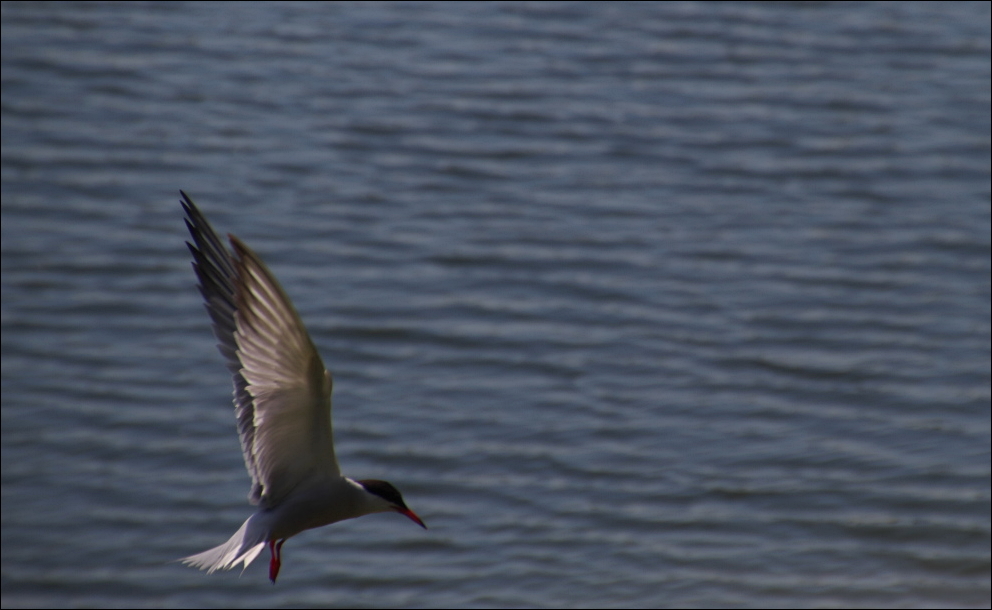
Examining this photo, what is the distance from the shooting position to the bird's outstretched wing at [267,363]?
144 inches

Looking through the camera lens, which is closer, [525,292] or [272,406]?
[272,406]

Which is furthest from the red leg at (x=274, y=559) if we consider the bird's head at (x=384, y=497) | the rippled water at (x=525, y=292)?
the rippled water at (x=525, y=292)

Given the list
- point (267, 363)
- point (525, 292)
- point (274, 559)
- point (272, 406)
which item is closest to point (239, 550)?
point (274, 559)

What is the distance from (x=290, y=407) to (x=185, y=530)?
4355 millimetres

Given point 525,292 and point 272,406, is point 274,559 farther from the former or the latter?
point 525,292

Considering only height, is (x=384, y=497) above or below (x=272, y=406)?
below

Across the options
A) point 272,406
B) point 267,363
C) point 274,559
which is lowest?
point 274,559

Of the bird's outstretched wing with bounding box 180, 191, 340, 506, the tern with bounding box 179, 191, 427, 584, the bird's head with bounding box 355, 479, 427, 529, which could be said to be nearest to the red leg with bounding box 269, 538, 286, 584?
the tern with bounding box 179, 191, 427, 584

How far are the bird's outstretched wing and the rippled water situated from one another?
12.1 feet

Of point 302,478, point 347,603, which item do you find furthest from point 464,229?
point 302,478

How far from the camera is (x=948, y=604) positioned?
7359 mm

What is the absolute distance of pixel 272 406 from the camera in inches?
151

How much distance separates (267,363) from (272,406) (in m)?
0.14

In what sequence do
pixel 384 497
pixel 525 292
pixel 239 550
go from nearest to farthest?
pixel 239 550 < pixel 384 497 < pixel 525 292
